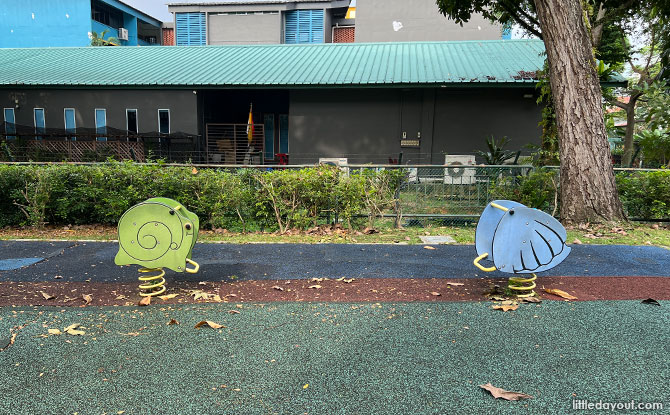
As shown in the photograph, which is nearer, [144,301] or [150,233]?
[144,301]

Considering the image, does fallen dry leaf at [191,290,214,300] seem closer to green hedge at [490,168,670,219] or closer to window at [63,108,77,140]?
green hedge at [490,168,670,219]

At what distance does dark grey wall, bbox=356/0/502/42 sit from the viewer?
28.5 meters

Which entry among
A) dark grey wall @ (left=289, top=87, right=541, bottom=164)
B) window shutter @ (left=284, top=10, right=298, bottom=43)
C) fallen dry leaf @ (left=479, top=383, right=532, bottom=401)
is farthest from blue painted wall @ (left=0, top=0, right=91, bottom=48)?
fallen dry leaf @ (left=479, top=383, right=532, bottom=401)

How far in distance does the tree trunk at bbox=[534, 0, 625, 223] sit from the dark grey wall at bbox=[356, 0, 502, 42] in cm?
2121

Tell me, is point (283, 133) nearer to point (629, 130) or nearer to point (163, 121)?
point (163, 121)

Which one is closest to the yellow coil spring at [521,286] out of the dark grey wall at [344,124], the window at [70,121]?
the dark grey wall at [344,124]

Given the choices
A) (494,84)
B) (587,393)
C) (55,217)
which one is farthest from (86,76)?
(587,393)

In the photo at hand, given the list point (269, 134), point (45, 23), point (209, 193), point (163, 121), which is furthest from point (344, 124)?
point (45, 23)

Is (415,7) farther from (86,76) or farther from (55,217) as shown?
(55,217)

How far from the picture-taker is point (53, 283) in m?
5.19

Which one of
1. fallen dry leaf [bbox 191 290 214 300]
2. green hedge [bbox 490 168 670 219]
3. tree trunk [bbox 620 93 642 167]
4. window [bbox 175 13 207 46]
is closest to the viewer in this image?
fallen dry leaf [bbox 191 290 214 300]

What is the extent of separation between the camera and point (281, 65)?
62.1 ft

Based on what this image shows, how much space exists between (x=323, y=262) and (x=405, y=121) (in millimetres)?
12309

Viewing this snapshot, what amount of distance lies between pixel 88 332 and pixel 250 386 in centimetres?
174
